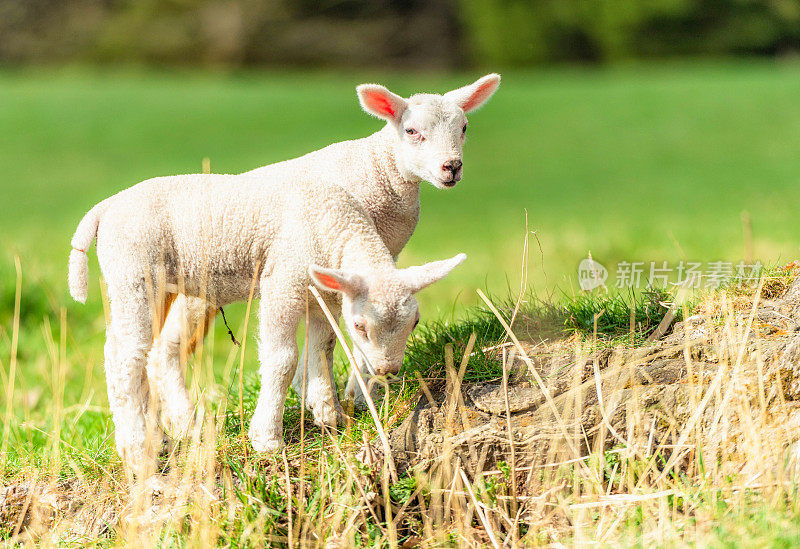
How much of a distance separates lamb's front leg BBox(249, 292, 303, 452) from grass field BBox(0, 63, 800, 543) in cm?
219

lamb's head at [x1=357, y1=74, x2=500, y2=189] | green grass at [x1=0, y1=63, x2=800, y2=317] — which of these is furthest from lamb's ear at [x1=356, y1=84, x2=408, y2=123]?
green grass at [x1=0, y1=63, x2=800, y2=317]

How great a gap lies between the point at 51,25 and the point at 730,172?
33.6m

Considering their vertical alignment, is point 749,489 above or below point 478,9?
below

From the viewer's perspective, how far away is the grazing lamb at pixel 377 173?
4.06 metres

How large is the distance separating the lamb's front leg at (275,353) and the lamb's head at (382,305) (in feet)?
0.83

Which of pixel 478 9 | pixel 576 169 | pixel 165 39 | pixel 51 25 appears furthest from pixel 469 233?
pixel 51 25

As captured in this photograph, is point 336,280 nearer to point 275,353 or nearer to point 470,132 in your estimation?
point 275,353

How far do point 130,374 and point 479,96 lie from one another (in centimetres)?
194

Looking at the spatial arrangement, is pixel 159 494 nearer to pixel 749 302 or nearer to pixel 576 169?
pixel 749 302

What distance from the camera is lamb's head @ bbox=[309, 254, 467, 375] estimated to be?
3627mm

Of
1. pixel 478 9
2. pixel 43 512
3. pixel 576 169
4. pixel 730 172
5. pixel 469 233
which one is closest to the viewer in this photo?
pixel 43 512

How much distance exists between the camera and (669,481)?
143 inches

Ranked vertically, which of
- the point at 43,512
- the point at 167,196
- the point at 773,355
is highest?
the point at 167,196

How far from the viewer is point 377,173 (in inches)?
170
